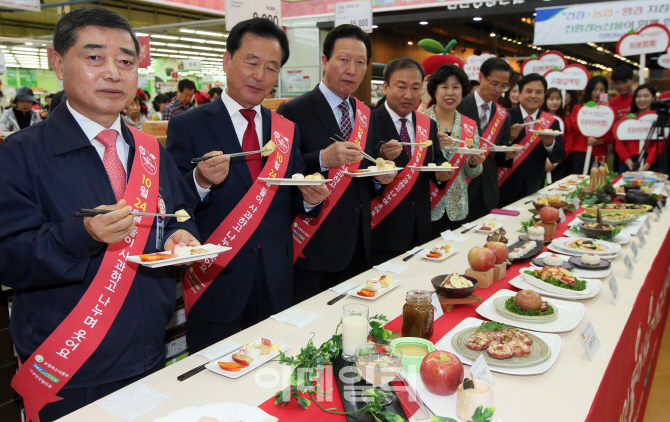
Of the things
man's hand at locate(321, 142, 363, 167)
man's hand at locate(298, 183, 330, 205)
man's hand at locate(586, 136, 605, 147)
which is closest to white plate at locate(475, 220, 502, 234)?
man's hand at locate(321, 142, 363, 167)

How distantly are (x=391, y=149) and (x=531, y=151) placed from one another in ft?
7.63

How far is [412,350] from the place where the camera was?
4.53ft

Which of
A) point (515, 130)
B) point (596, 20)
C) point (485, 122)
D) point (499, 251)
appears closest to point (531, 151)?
point (515, 130)

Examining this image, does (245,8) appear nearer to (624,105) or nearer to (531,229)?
(531,229)

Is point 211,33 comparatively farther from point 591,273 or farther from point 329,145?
point 591,273

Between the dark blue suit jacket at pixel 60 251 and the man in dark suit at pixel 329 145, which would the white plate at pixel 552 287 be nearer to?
the man in dark suit at pixel 329 145

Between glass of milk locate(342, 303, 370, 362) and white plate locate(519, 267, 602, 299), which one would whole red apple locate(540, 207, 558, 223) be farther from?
glass of milk locate(342, 303, 370, 362)

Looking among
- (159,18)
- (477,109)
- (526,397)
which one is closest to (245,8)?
(477,109)

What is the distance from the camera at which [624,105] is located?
Answer: 654cm

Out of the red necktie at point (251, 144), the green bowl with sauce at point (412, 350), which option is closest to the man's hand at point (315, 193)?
the red necktie at point (251, 144)

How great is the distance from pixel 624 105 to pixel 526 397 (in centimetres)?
667

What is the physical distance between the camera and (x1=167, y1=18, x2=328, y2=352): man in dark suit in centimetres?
210

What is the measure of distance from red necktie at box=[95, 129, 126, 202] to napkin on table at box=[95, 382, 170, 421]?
62cm

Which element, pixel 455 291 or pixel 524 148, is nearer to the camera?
pixel 455 291
